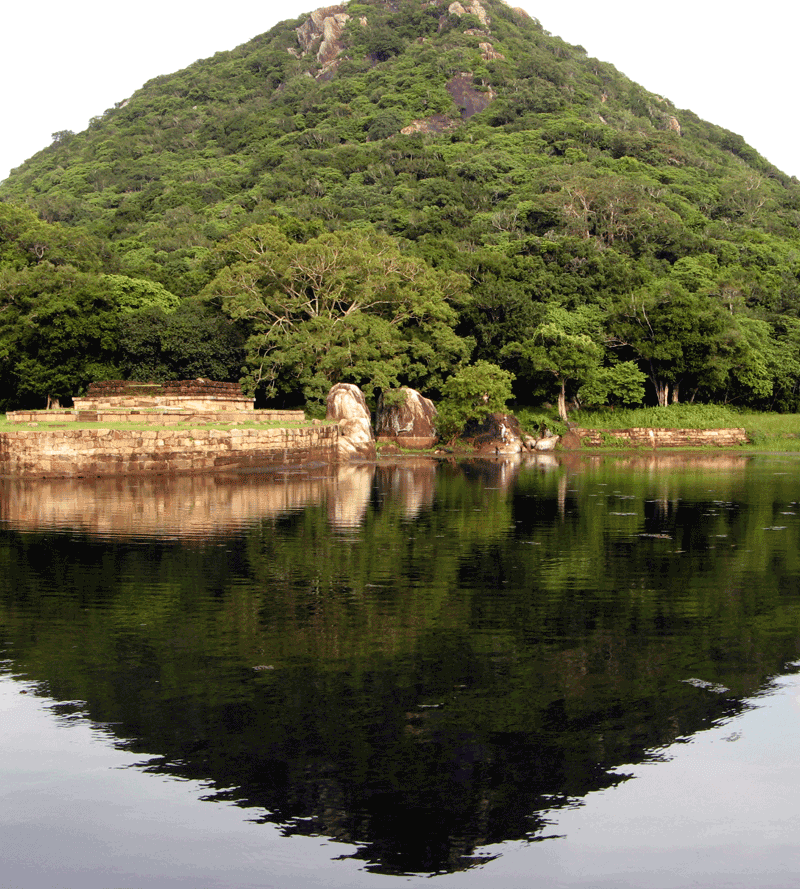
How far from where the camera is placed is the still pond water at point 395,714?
561 cm

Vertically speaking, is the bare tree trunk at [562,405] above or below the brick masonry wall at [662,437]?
above

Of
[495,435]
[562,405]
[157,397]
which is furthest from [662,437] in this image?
[157,397]

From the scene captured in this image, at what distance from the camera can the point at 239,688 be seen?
817cm

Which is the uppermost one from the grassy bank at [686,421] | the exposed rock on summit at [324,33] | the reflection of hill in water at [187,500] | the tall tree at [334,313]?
the exposed rock on summit at [324,33]

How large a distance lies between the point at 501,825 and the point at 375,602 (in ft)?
19.1

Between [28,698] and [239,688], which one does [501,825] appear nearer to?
[239,688]

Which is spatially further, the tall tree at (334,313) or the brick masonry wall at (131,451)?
the tall tree at (334,313)

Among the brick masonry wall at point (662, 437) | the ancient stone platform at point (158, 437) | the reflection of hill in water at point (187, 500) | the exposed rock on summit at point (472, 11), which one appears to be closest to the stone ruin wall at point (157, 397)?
the ancient stone platform at point (158, 437)

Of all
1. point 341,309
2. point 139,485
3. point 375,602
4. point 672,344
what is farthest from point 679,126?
point 375,602

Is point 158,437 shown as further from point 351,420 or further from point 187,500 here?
point 351,420

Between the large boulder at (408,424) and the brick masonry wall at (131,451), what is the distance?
1297 centimetres

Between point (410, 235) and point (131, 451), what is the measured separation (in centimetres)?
4634

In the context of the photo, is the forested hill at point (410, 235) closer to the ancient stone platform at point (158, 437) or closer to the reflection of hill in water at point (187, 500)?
the ancient stone platform at point (158, 437)

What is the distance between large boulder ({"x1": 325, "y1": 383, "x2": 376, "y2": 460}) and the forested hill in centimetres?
286
